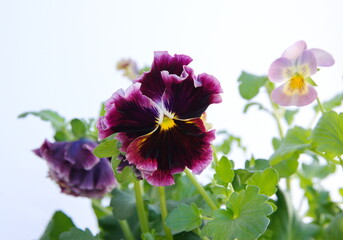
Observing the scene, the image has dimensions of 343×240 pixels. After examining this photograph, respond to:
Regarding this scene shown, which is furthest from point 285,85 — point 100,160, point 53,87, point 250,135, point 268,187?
point 53,87

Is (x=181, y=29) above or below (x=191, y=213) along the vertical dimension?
below

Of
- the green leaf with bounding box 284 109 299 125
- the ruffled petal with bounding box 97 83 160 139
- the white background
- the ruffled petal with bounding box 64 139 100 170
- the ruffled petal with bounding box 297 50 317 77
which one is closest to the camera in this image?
the ruffled petal with bounding box 97 83 160 139

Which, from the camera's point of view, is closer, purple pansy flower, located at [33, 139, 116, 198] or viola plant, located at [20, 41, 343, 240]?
viola plant, located at [20, 41, 343, 240]

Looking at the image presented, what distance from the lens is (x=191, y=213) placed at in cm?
39

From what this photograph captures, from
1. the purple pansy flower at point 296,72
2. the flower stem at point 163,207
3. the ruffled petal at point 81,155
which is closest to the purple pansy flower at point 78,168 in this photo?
the ruffled petal at point 81,155

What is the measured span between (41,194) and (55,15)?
0.56 meters

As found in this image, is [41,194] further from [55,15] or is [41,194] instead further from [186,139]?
[186,139]

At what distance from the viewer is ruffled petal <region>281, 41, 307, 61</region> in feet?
1.52

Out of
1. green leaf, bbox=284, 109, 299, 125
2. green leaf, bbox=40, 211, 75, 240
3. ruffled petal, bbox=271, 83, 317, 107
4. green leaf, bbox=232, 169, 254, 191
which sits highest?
ruffled petal, bbox=271, 83, 317, 107

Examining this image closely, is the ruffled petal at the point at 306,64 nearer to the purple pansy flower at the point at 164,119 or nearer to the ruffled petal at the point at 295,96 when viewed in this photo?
the ruffled petal at the point at 295,96

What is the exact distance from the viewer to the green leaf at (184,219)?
0.38 m

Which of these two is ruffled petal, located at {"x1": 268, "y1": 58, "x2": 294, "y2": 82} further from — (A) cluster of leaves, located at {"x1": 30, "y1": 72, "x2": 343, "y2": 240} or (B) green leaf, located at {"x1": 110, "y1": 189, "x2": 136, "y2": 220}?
(B) green leaf, located at {"x1": 110, "y1": 189, "x2": 136, "y2": 220}

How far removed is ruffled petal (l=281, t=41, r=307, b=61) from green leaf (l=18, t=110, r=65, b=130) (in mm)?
324

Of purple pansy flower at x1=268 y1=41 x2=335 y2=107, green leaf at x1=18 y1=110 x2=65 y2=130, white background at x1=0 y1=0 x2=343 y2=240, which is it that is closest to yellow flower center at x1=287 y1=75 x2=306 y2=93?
purple pansy flower at x1=268 y1=41 x2=335 y2=107
